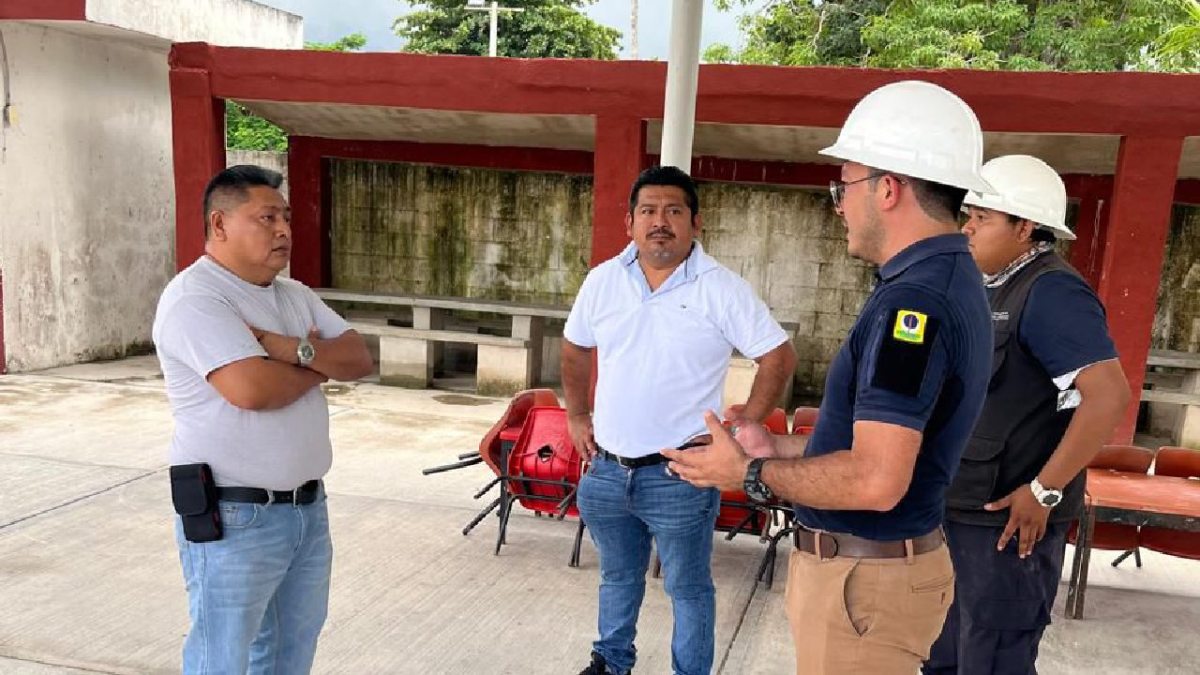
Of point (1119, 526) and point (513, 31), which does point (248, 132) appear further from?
point (1119, 526)

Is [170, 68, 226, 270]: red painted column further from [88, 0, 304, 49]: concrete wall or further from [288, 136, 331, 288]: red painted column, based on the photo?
[288, 136, 331, 288]: red painted column

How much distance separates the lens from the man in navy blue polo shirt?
5.24 ft

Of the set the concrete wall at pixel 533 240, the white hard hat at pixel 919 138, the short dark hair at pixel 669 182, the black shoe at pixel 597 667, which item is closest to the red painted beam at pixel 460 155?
the concrete wall at pixel 533 240

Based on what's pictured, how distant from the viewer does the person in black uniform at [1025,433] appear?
7.65 feet

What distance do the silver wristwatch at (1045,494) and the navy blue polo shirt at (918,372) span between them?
699mm

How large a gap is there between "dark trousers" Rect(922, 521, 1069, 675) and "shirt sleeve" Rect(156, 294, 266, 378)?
2026 mm

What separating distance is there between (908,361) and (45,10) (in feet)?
30.0

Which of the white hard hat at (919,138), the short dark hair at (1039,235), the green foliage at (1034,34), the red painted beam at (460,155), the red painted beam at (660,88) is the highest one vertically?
the green foliage at (1034,34)

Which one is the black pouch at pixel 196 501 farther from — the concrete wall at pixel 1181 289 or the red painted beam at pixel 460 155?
the concrete wall at pixel 1181 289

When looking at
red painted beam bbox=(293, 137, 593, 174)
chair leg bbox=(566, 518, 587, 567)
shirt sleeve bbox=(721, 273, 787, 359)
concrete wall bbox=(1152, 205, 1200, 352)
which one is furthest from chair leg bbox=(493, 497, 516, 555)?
concrete wall bbox=(1152, 205, 1200, 352)

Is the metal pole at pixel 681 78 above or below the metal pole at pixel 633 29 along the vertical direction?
below

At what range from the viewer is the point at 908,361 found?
158 centimetres

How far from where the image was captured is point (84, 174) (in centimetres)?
912

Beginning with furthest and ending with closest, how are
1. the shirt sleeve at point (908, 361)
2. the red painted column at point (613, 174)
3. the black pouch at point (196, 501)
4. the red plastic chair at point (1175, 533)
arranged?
the red painted column at point (613, 174) < the red plastic chair at point (1175, 533) < the black pouch at point (196, 501) < the shirt sleeve at point (908, 361)
